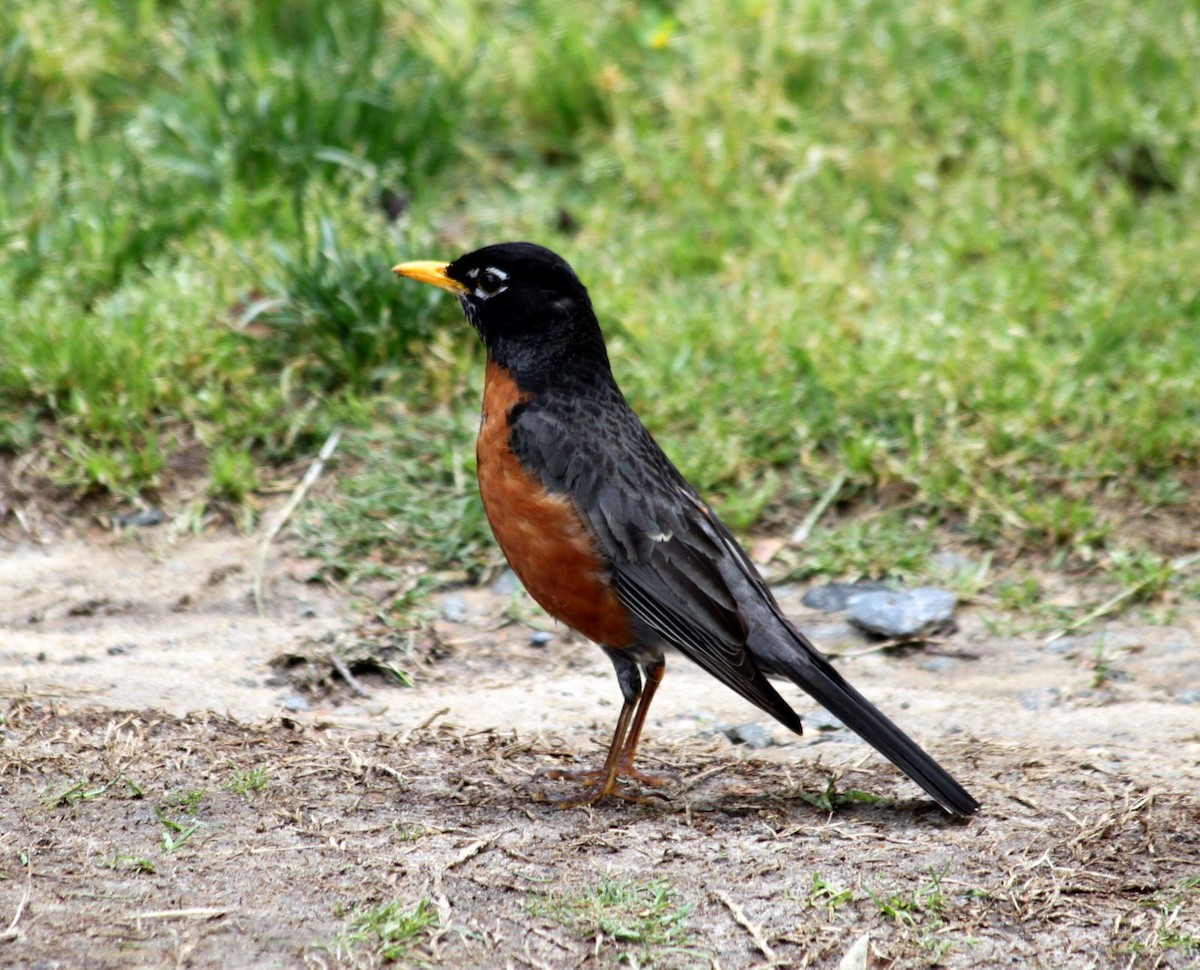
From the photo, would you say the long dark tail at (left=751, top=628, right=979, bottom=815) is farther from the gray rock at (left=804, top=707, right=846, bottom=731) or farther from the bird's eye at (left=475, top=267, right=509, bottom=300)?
the bird's eye at (left=475, top=267, right=509, bottom=300)

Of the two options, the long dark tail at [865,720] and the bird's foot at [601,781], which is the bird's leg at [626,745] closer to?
the bird's foot at [601,781]

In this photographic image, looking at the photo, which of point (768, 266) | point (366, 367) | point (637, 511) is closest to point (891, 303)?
point (768, 266)

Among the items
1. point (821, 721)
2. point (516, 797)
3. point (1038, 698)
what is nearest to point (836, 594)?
point (821, 721)

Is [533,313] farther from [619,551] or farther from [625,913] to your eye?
[625,913]

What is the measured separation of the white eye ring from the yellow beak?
0.24 feet

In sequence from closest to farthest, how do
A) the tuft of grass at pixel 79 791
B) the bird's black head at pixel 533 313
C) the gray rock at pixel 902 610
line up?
the tuft of grass at pixel 79 791 < the bird's black head at pixel 533 313 < the gray rock at pixel 902 610

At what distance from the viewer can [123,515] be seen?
604cm

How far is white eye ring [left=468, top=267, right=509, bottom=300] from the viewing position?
4992mm

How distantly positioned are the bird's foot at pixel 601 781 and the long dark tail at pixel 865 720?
49cm

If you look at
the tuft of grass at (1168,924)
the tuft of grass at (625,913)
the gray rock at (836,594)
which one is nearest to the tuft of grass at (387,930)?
the tuft of grass at (625,913)

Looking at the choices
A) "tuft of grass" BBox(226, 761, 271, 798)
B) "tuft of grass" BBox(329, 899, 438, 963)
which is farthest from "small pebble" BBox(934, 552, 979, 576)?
"tuft of grass" BBox(329, 899, 438, 963)

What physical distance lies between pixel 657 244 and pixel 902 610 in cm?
262

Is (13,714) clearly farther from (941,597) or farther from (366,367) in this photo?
(941,597)

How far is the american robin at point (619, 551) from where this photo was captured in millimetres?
4438
